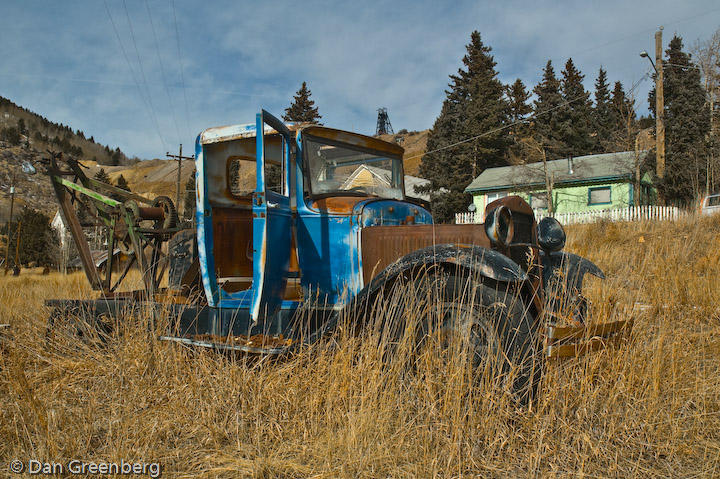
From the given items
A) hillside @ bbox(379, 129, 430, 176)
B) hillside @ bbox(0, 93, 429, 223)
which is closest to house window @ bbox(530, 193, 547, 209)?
hillside @ bbox(0, 93, 429, 223)

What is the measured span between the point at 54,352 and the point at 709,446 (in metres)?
4.86

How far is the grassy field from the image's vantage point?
85.5 inches

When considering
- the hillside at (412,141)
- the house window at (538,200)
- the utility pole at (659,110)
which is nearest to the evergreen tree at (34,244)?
the house window at (538,200)

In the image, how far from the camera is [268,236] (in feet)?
10.6

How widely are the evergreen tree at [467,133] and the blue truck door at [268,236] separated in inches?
1070

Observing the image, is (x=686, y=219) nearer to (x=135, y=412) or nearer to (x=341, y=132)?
(x=341, y=132)

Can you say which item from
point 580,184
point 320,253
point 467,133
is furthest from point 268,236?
point 467,133

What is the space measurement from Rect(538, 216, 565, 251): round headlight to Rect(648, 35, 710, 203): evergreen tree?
880 inches

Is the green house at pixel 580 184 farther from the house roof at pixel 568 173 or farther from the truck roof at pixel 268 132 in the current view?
the truck roof at pixel 268 132

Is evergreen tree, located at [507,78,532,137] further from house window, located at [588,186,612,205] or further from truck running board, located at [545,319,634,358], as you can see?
truck running board, located at [545,319,634,358]

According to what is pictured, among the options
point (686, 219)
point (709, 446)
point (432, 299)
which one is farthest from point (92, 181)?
point (686, 219)

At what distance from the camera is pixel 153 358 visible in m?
3.38

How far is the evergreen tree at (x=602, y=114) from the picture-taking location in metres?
39.6

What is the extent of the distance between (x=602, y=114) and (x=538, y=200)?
1015 inches
